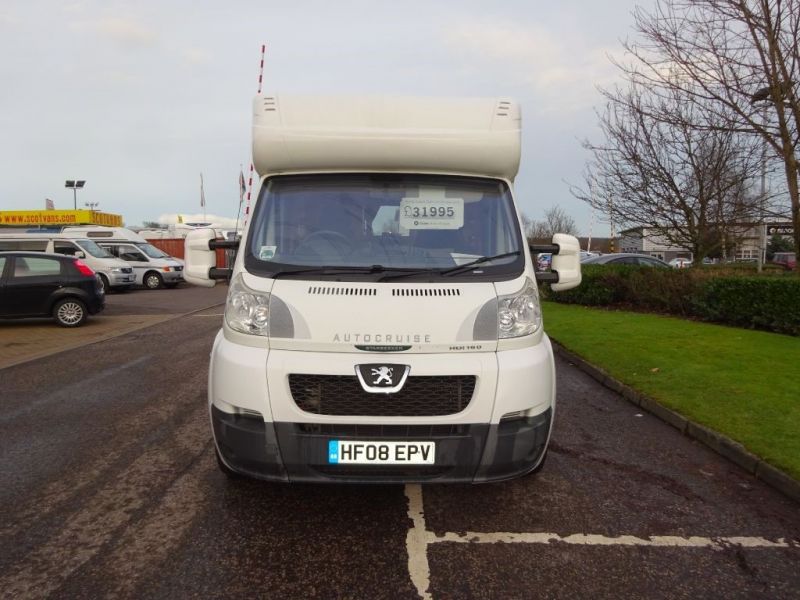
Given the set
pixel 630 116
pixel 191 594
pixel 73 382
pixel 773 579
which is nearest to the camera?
pixel 191 594

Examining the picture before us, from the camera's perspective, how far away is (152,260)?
2391 cm

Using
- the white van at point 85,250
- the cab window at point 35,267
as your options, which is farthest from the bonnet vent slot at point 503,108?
the white van at point 85,250

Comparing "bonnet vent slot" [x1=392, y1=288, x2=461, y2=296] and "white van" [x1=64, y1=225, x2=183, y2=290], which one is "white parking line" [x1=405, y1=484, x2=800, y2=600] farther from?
"white van" [x1=64, y1=225, x2=183, y2=290]

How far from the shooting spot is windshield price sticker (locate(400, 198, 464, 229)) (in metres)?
3.65

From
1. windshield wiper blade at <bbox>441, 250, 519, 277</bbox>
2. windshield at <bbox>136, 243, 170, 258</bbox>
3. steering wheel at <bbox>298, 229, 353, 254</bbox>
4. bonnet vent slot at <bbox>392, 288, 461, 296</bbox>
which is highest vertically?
steering wheel at <bbox>298, 229, 353, 254</bbox>

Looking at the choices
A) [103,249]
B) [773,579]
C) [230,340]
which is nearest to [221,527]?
[230,340]

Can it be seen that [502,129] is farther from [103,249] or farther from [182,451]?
[103,249]

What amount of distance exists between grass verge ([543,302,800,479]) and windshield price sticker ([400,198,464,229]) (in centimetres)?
287

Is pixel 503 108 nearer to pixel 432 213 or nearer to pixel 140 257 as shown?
pixel 432 213

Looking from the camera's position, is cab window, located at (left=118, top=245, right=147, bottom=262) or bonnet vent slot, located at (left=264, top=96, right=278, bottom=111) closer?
bonnet vent slot, located at (left=264, top=96, right=278, bottom=111)

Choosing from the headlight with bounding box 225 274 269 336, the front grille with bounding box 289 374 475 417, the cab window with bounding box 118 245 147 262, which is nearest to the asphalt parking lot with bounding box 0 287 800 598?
the front grille with bounding box 289 374 475 417

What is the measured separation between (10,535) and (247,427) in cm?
147

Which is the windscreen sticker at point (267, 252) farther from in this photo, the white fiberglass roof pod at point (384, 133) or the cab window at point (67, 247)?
the cab window at point (67, 247)

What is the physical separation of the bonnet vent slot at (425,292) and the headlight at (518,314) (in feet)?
0.87
